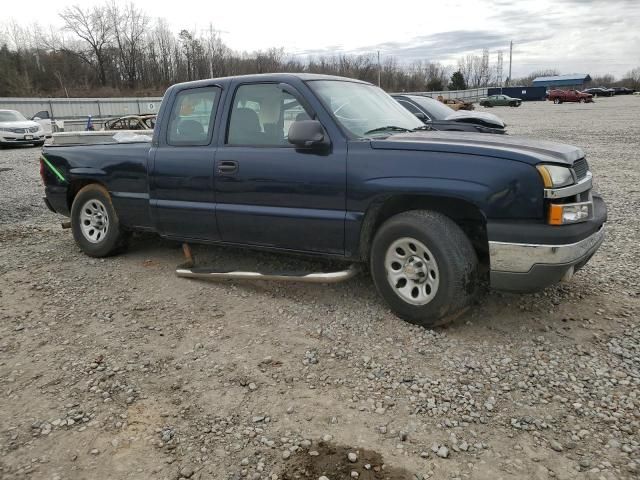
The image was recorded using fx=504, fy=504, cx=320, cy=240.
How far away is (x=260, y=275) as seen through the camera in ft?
14.7

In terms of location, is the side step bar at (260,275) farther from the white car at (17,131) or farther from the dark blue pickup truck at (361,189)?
the white car at (17,131)

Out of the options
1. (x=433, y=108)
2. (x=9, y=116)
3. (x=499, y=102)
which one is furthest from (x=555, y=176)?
(x=499, y=102)

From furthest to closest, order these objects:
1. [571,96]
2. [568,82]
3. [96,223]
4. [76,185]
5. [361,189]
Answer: [568,82], [571,96], [76,185], [96,223], [361,189]

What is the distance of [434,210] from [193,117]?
2553 millimetres

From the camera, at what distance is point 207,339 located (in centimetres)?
377

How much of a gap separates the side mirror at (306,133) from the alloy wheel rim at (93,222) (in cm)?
286

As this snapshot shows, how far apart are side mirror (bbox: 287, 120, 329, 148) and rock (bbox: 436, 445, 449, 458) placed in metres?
2.33

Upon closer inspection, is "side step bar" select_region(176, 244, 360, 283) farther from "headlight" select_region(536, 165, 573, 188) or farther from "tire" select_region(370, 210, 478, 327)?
"headlight" select_region(536, 165, 573, 188)

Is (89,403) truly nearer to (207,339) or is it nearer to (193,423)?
(193,423)

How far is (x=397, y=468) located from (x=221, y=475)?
847 mm

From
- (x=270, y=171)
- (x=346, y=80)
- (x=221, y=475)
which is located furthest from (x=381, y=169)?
(x=221, y=475)

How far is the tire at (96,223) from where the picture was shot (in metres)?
5.56

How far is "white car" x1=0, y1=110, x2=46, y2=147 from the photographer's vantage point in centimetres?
2039

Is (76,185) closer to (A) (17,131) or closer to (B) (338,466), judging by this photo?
(B) (338,466)
